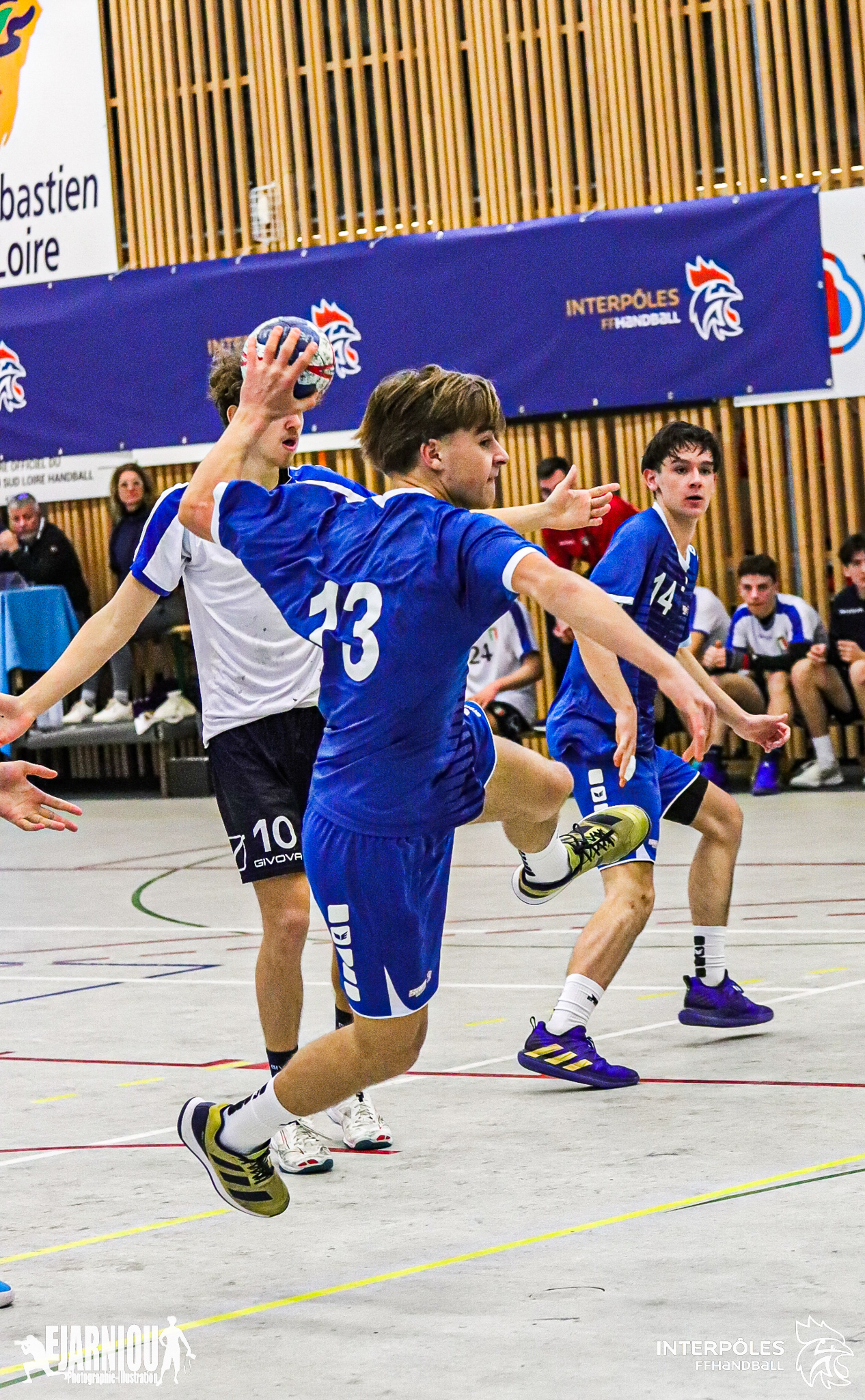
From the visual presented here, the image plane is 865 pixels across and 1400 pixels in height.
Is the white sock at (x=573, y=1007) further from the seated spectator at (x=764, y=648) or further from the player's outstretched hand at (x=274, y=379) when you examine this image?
the seated spectator at (x=764, y=648)

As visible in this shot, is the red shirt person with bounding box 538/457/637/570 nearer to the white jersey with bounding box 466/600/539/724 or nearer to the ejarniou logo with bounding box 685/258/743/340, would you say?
the white jersey with bounding box 466/600/539/724

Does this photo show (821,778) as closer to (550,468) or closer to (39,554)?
(550,468)

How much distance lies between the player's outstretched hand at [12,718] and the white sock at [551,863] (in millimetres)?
1246

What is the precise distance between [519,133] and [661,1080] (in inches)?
396

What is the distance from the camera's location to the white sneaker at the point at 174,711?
14258 millimetres

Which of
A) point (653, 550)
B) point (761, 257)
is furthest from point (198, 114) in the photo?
point (653, 550)

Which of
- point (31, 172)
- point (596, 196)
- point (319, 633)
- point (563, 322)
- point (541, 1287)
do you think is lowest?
point (541, 1287)

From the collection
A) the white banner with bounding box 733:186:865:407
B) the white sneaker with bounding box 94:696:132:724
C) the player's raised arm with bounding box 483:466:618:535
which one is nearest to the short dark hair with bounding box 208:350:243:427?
the player's raised arm with bounding box 483:466:618:535

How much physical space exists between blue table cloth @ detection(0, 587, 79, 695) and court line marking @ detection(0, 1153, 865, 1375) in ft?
34.7

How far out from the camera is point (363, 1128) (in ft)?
15.3

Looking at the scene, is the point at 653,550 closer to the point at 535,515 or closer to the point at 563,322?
the point at 535,515

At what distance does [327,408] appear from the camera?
1459 cm

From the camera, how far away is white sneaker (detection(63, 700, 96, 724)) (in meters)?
15.0

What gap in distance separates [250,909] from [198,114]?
8.49m
